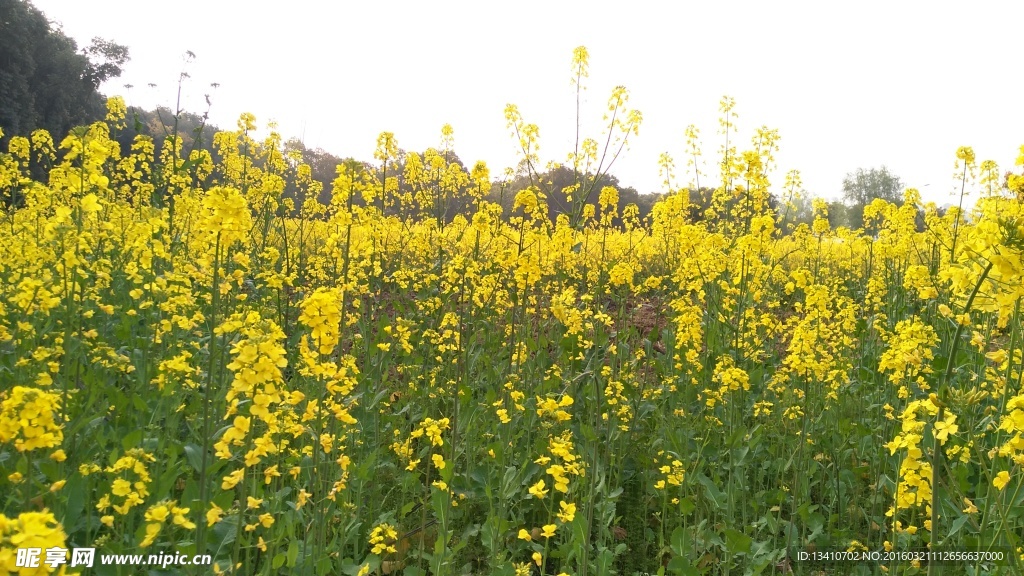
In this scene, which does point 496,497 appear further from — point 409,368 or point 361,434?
point 409,368

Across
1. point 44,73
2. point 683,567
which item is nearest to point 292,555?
point 683,567

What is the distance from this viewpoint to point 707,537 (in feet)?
9.39

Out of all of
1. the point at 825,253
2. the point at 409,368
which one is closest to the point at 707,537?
the point at 409,368

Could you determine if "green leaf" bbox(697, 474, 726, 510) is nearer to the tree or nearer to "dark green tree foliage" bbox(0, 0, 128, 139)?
"dark green tree foliage" bbox(0, 0, 128, 139)

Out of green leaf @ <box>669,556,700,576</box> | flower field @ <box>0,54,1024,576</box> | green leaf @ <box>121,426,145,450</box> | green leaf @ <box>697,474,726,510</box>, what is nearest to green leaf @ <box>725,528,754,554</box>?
flower field @ <box>0,54,1024,576</box>

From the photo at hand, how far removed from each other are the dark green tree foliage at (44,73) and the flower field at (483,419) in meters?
15.8

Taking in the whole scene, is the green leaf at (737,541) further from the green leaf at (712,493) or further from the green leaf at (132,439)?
the green leaf at (132,439)

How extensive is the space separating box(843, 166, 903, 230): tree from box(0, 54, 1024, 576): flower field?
3497 centimetres

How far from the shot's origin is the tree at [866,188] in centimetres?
3688

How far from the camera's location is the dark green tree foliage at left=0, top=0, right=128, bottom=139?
698 inches

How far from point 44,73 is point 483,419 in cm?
2210

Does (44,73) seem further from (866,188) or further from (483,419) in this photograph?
(866,188)

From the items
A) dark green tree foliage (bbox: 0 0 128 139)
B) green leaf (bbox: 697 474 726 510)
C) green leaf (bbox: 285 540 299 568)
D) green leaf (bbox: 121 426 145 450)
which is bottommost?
green leaf (bbox: 697 474 726 510)

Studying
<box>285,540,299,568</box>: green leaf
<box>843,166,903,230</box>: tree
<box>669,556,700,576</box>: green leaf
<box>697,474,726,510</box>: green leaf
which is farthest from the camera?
<box>843,166,903,230</box>: tree
